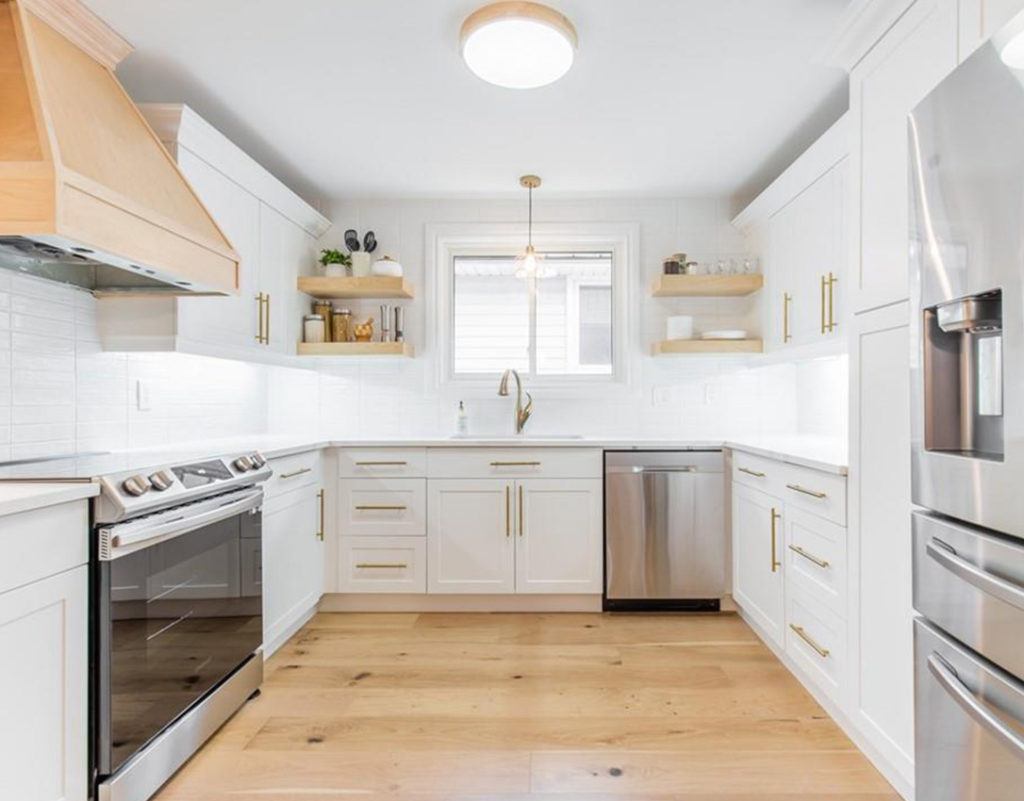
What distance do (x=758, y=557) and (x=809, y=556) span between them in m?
0.55

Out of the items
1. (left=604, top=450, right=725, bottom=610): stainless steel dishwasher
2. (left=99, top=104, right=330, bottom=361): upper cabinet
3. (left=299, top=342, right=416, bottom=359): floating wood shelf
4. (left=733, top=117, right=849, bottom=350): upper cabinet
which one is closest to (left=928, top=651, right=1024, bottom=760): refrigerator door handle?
(left=733, top=117, right=849, bottom=350): upper cabinet

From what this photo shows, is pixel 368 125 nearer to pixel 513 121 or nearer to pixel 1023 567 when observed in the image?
pixel 513 121

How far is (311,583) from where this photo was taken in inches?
116

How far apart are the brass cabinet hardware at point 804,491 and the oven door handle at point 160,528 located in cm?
206

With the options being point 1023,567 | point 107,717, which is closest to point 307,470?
point 107,717

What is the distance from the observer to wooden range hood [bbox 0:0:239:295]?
1.44 meters

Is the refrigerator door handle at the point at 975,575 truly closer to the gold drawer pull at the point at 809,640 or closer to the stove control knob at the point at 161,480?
the gold drawer pull at the point at 809,640

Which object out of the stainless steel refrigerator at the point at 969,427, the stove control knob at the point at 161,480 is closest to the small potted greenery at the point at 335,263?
the stove control knob at the point at 161,480

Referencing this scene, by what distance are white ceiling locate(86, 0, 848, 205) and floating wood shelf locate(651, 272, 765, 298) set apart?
22.0 inches

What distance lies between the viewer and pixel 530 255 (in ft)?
10.4

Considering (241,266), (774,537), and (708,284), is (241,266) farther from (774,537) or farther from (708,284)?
(774,537)

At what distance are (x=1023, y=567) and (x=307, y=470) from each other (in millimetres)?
2655

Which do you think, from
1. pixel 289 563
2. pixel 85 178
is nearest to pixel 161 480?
pixel 85 178

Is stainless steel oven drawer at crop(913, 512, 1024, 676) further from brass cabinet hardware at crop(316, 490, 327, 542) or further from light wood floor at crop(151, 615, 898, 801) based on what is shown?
brass cabinet hardware at crop(316, 490, 327, 542)
